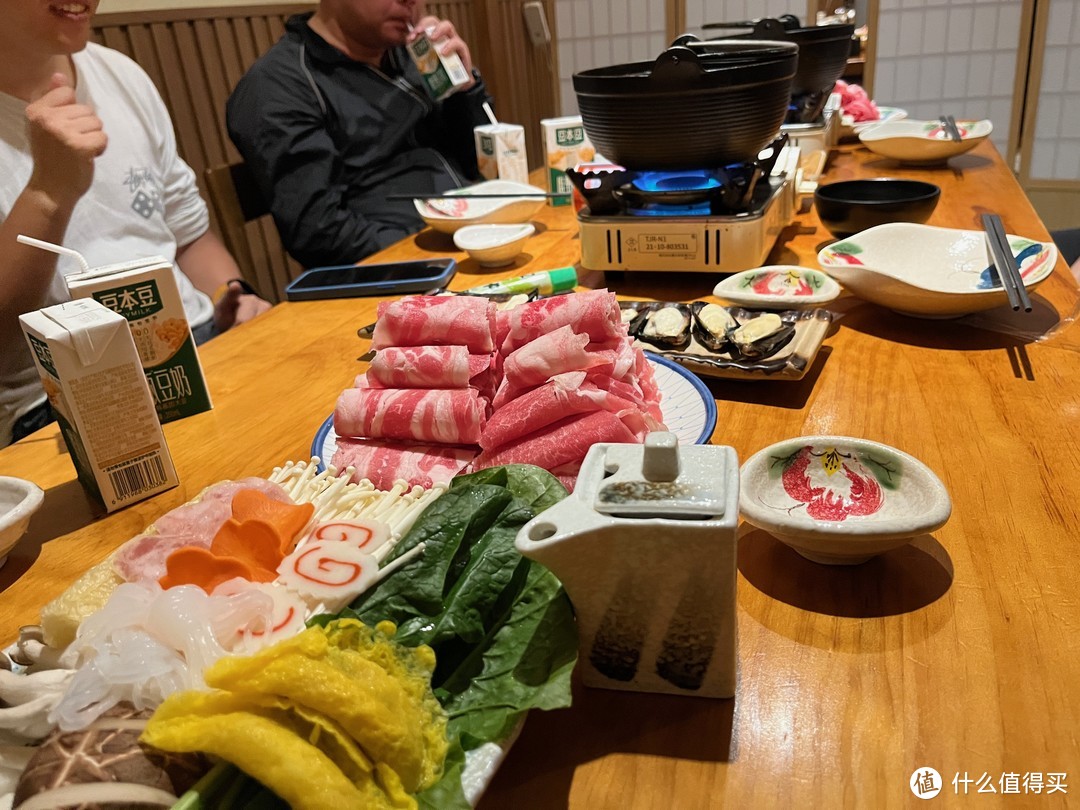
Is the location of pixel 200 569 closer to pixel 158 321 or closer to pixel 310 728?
pixel 310 728

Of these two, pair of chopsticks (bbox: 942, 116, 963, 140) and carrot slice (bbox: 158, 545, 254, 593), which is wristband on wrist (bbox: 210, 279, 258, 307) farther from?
pair of chopsticks (bbox: 942, 116, 963, 140)

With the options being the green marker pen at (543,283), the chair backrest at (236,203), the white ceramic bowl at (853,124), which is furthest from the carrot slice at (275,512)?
the white ceramic bowl at (853,124)

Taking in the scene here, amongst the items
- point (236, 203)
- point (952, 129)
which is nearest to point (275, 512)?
point (236, 203)

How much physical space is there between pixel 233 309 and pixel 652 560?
1.64m

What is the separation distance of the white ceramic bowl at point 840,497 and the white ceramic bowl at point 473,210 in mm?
1344

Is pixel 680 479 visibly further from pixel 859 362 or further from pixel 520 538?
pixel 859 362

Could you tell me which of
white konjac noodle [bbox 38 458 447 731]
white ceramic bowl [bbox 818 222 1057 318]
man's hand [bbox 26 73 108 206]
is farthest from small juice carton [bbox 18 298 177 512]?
white ceramic bowl [bbox 818 222 1057 318]

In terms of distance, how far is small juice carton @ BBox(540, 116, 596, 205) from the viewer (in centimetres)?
230

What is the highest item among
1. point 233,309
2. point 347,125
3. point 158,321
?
point 347,125

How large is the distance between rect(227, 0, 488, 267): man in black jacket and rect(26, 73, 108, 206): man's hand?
3.25 ft

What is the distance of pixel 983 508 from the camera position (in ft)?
2.78

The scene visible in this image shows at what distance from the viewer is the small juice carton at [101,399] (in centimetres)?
92

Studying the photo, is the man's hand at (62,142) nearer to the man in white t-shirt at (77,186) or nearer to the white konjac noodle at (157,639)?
the man in white t-shirt at (77,186)

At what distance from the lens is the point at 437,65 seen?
2514 millimetres
